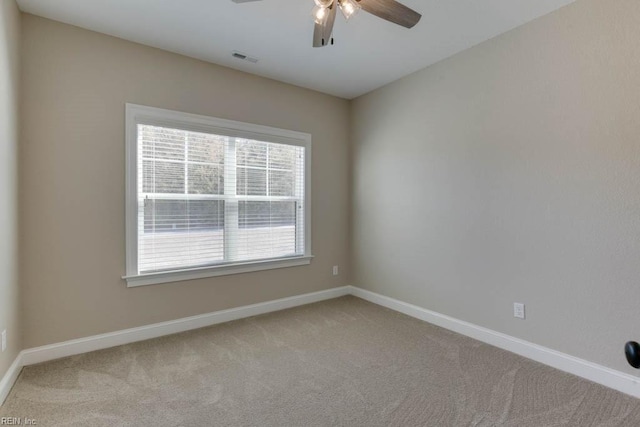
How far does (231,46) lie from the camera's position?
9.34ft

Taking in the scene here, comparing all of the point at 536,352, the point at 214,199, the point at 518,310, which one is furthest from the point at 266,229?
the point at 536,352

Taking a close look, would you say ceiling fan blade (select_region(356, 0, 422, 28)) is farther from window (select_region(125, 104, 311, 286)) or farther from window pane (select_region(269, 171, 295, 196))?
window pane (select_region(269, 171, 295, 196))

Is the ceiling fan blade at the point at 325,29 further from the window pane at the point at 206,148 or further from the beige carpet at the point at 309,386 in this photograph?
the beige carpet at the point at 309,386

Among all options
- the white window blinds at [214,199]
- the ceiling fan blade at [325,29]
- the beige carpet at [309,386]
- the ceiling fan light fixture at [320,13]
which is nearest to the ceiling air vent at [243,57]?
the white window blinds at [214,199]

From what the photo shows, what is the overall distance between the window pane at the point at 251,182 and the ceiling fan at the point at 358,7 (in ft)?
6.14

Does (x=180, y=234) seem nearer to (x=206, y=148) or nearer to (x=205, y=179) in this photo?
(x=205, y=179)

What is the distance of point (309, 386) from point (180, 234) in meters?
1.89

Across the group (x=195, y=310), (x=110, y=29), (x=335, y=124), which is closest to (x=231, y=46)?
(x=110, y=29)

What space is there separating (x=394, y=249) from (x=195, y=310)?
231cm

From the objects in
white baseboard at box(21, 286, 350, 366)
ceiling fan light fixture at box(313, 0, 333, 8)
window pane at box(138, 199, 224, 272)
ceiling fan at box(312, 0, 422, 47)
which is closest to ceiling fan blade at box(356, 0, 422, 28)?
ceiling fan at box(312, 0, 422, 47)

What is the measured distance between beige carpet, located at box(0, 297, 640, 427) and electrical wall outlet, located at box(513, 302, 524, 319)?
33 centimetres

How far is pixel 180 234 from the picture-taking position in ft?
9.94

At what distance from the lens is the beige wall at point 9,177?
1.97m

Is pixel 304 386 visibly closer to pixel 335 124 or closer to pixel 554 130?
pixel 554 130
